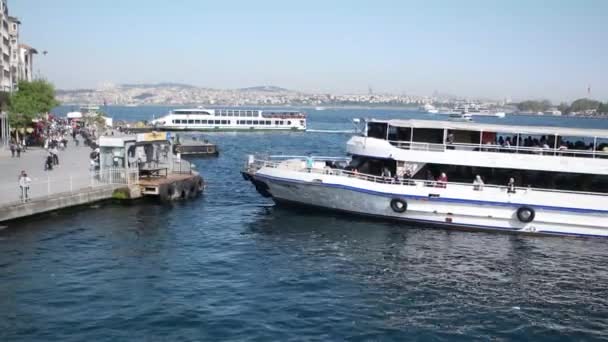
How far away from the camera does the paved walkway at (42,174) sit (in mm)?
30344

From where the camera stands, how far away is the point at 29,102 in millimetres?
51969

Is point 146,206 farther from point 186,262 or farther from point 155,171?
point 186,262

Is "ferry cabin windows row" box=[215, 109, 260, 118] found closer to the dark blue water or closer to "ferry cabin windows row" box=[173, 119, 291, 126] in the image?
"ferry cabin windows row" box=[173, 119, 291, 126]

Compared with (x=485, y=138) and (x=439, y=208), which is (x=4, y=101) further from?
(x=485, y=138)

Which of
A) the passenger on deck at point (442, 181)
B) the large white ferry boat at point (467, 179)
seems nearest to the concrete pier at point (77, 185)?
the large white ferry boat at point (467, 179)

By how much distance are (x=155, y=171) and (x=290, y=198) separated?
10.5 metres

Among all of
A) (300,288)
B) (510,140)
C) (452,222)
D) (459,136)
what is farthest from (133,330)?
(510,140)

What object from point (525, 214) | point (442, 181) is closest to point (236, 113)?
point (442, 181)

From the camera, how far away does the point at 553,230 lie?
28.4 m

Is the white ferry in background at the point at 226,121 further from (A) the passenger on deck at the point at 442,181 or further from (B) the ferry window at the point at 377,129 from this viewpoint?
(A) the passenger on deck at the point at 442,181

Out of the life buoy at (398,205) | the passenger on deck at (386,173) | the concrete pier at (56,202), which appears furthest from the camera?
the passenger on deck at (386,173)

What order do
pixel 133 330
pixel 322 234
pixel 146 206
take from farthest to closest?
pixel 146 206 < pixel 322 234 < pixel 133 330

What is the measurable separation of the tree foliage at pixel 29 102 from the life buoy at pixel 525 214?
41.8 metres

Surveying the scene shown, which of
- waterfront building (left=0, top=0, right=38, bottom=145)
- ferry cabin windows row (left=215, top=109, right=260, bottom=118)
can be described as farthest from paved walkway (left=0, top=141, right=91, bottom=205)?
ferry cabin windows row (left=215, top=109, right=260, bottom=118)
